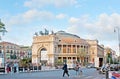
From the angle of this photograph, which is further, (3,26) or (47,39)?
(47,39)

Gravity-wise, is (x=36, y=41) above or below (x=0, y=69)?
above

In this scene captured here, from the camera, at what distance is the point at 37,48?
181 meters

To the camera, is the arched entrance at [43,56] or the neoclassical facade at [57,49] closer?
the arched entrance at [43,56]

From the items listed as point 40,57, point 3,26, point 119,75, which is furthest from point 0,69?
point 40,57

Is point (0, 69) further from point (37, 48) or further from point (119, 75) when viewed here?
point (37, 48)

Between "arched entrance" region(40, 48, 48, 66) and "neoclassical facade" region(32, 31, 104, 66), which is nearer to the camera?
"arched entrance" region(40, 48, 48, 66)

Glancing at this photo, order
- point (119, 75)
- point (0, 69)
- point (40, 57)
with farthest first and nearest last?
point (40, 57), point (0, 69), point (119, 75)

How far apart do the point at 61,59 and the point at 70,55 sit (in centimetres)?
616

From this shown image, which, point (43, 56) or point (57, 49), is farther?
point (57, 49)

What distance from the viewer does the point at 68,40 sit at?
187 metres

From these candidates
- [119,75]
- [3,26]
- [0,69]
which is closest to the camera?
[119,75]

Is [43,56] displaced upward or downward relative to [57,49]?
downward

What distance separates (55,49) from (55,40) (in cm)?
465

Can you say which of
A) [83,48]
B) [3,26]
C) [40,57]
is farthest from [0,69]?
[83,48]
